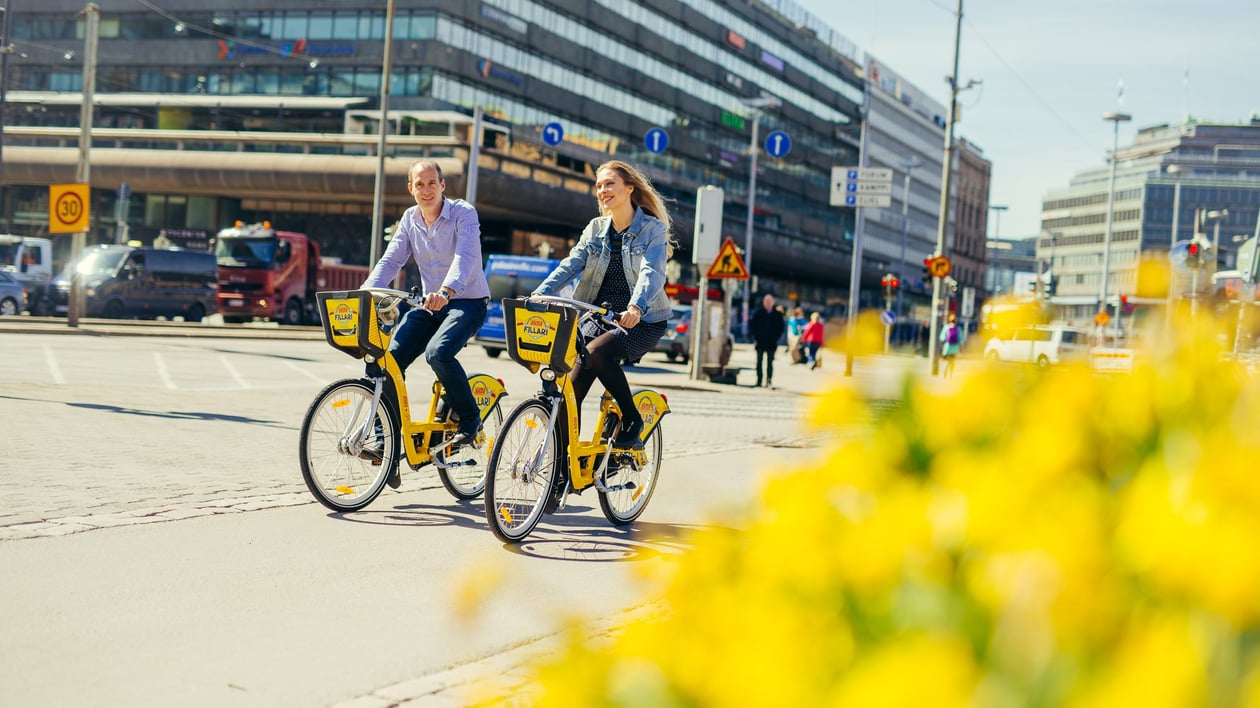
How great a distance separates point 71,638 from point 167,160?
187 ft

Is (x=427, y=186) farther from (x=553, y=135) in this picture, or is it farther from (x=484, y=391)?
(x=553, y=135)

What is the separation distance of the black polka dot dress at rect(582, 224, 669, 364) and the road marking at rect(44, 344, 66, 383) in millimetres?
9319

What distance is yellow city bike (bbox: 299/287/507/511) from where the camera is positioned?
6.50 m

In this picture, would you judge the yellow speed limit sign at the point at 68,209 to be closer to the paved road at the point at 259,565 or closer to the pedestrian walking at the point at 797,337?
the paved road at the point at 259,565

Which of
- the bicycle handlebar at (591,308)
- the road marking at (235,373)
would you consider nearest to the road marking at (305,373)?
the road marking at (235,373)

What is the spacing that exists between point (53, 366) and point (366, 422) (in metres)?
11.0

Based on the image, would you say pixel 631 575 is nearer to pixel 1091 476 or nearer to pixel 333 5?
pixel 1091 476

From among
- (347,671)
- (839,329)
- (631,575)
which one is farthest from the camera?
(347,671)

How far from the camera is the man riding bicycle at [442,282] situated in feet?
22.0

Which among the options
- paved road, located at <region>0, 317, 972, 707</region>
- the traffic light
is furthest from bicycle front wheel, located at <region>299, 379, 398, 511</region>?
the traffic light

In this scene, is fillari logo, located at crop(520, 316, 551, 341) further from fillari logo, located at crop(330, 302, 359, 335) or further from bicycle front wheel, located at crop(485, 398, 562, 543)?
fillari logo, located at crop(330, 302, 359, 335)

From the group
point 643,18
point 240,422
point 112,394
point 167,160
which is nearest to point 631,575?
point 240,422

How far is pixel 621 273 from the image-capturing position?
672cm

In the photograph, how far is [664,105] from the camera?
75.2 metres
